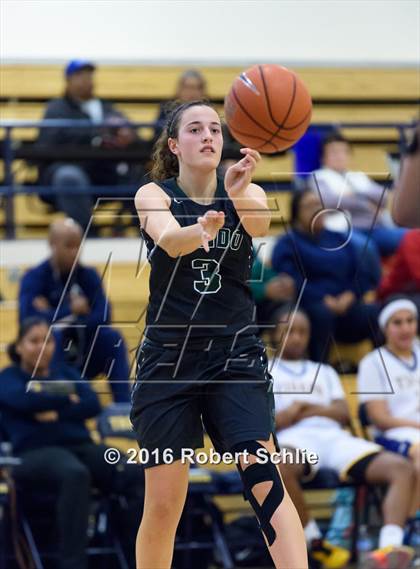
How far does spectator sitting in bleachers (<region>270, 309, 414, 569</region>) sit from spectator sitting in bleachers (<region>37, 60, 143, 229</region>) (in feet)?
6.95

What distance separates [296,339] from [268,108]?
255cm

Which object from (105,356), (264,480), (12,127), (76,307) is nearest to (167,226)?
(264,480)

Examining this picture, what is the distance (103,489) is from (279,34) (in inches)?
170

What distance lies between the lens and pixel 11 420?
6.76 m

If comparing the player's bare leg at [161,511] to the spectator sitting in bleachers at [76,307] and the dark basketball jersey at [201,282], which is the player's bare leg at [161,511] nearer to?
the dark basketball jersey at [201,282]

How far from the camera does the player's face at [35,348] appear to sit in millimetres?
6863

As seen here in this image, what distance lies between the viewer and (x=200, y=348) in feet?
14.5

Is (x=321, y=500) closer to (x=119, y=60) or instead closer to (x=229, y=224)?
(x=229, y=224)

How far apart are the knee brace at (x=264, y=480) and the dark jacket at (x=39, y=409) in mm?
2593

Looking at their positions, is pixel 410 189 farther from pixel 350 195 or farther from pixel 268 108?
pixel 350 195

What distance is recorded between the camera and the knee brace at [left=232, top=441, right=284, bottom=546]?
4.27 m

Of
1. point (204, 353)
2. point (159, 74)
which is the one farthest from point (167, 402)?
point (159, 74)

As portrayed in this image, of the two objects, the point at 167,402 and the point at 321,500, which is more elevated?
the point at 321,500

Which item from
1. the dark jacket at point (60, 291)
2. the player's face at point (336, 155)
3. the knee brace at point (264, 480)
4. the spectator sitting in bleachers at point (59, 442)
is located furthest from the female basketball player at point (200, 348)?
the player's face at point (336, 155)
